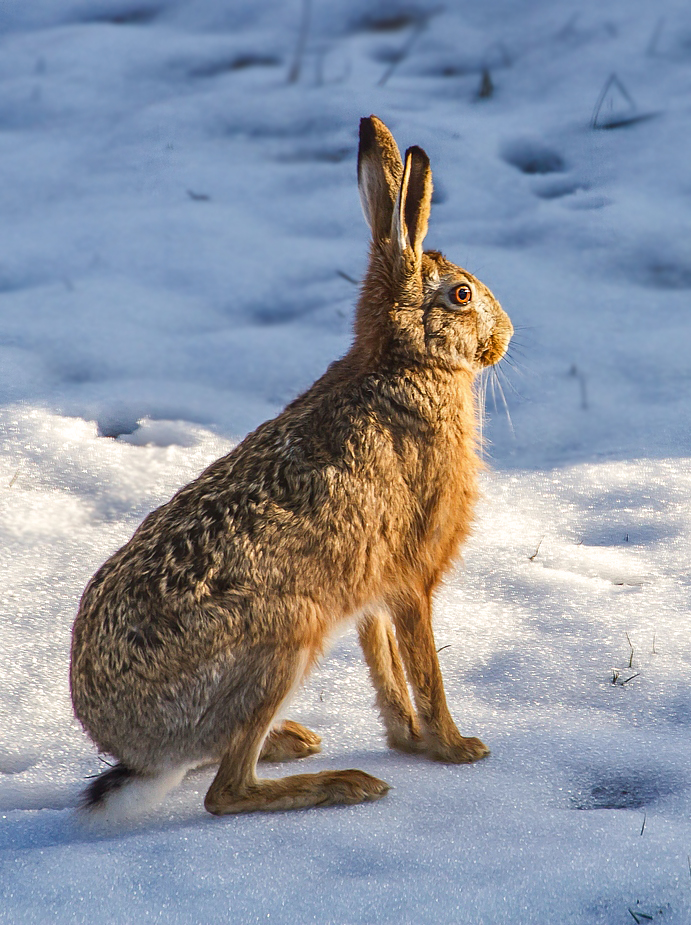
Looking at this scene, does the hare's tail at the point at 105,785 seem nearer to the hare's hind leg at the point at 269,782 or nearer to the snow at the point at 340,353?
the snow at the point at 340,353

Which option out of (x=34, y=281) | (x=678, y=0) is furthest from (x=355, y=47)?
(x=34, y=281)

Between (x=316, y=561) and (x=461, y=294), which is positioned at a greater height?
(x=461, y=294)

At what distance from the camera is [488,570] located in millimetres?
4375

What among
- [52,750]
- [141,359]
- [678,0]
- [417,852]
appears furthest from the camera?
[678,0]

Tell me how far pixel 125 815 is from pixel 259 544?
2.56 feet

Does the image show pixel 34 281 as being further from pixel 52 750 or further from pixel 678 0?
pixel 678 0

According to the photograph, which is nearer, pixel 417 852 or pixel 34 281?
pixel 417 852

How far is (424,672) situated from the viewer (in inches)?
128

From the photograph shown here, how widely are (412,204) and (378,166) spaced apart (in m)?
0.15

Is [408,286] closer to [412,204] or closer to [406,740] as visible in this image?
[412,204]

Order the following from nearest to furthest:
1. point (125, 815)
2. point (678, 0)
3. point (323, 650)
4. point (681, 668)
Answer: point (125, 815)
point (323, 650)
point (681, 668)
point (678, 0)

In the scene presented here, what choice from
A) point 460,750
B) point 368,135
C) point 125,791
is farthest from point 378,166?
point 125,791

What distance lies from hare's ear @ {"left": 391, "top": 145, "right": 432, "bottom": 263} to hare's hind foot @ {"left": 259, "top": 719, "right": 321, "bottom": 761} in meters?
1.48

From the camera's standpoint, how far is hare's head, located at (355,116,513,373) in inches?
127
